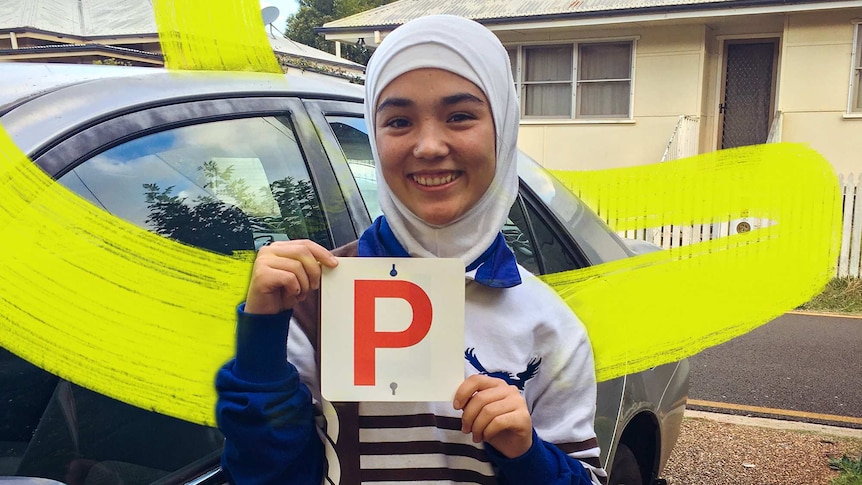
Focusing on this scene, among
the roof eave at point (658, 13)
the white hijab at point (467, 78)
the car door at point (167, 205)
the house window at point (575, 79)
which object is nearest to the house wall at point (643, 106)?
the house window at point (575, 79)

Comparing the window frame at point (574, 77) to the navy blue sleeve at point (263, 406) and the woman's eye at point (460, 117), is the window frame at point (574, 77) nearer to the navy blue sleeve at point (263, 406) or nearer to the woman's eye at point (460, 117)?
the woman's eye at point (460, 117)

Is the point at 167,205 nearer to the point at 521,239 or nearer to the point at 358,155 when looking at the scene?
the point at 358,155

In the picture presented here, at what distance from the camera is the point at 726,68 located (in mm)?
10414

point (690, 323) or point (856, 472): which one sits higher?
point (690, 323)

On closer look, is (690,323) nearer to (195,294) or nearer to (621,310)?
(621,310)

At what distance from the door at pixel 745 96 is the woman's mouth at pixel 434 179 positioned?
1029 centimetres

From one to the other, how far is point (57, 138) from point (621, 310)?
1230mm

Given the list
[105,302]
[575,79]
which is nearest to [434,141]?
[105,302]

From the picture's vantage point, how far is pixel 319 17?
6555 millimetres

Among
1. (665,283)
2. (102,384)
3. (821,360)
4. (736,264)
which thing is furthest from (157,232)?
(821,360)

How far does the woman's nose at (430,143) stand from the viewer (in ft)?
3.23

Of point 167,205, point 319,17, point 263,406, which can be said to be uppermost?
point 319,17

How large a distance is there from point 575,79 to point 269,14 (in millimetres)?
9706

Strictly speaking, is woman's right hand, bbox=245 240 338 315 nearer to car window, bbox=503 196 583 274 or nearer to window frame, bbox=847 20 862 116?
car window, bbox=503 196 583 274
